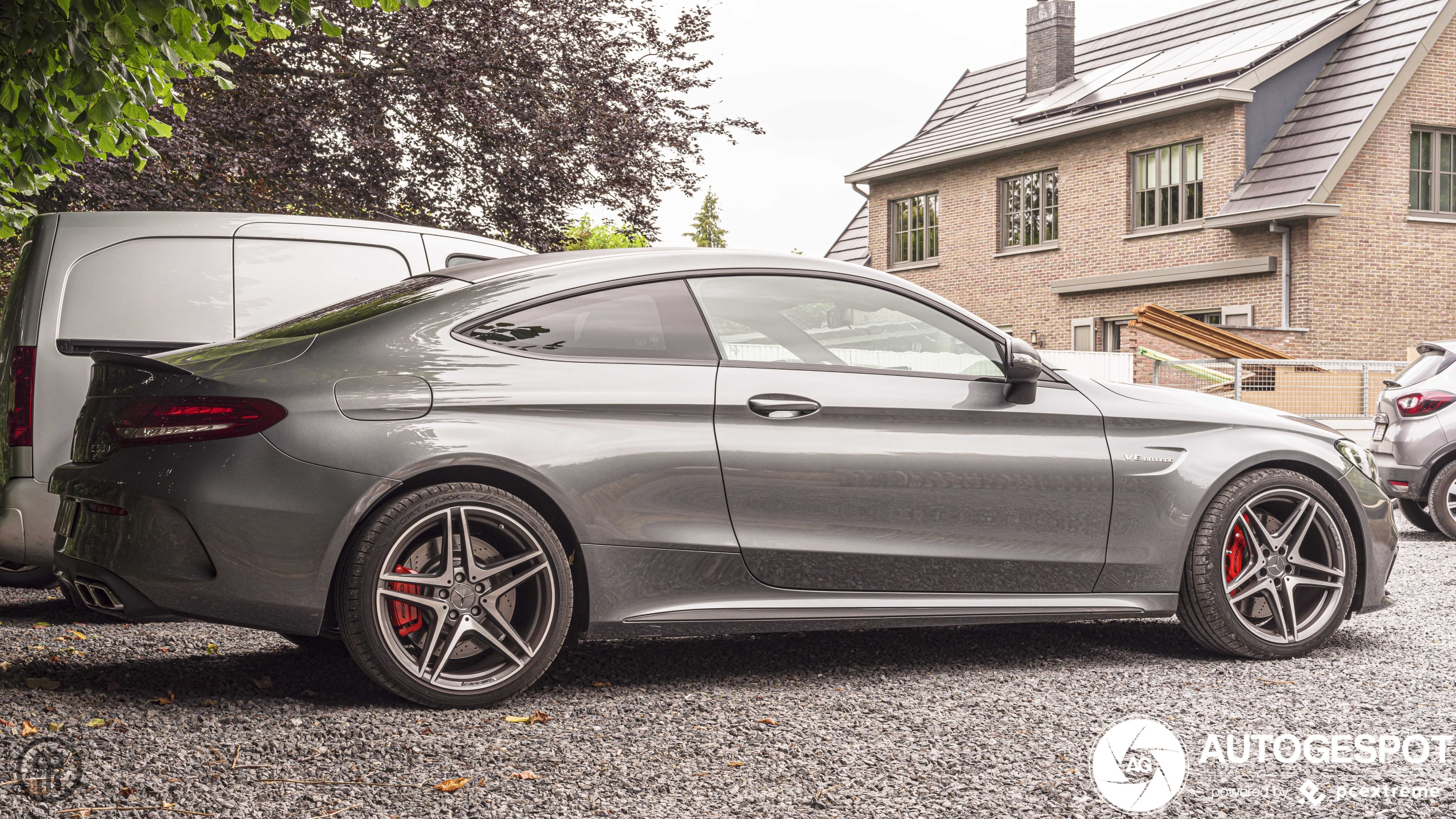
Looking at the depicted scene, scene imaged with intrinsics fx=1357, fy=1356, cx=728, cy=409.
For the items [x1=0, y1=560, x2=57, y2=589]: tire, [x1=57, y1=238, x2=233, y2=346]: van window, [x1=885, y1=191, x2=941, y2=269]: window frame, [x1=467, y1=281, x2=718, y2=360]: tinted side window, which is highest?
[x1=885, y1=191, x2=941, y2=269]: window frame

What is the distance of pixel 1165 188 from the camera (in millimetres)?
25938

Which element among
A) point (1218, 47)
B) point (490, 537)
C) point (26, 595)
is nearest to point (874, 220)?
point (1218, 47)

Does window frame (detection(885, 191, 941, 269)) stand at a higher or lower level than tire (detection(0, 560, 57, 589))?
higher

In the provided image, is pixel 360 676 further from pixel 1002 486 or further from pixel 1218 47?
pixel 1218 47

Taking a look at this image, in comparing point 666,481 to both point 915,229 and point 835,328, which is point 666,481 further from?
point 915,229

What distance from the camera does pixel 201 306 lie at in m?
6.29

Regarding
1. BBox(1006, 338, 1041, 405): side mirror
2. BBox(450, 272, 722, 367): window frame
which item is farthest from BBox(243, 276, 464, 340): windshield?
BBox(1006, 338, 1041, 405): side mirror

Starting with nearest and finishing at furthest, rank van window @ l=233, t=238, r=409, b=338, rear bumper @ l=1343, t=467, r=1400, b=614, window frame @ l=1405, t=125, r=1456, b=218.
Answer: rear bumper @ l=1343, t=467, r=1400, b=614 → van window @ l=233, t=238, r=409, b=338 → window frame @ l=1405, t=125, r=1456, b=218

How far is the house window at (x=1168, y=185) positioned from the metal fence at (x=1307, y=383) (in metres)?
6.91

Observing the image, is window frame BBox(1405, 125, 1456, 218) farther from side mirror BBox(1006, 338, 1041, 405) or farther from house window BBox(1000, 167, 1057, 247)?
side mirror BBox(1006, 338, 1041, 405)

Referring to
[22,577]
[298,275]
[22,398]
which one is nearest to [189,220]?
[298,275]

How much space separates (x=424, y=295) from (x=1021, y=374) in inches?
87.3

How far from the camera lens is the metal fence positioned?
18.8 metres

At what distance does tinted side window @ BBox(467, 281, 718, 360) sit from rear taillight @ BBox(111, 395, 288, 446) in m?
0.74
